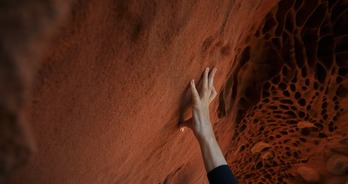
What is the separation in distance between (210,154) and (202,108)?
166mm

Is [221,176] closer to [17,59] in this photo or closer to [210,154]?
[210,154]

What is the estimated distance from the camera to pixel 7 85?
0.47 meters

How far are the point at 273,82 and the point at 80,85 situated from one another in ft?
3.90

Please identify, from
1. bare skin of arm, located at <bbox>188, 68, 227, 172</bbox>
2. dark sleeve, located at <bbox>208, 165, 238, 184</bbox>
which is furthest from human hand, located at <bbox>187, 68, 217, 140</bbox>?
dark sleeve, located at <bbox>208, 165, 238, 184</bbox>

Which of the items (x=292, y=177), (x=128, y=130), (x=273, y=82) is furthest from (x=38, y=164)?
(x=292, y=177)

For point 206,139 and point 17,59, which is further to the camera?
point 206,139

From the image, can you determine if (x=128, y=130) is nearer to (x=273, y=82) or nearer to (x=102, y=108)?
(x=102, y=108)

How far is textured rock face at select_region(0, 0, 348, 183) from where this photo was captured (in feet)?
2.43

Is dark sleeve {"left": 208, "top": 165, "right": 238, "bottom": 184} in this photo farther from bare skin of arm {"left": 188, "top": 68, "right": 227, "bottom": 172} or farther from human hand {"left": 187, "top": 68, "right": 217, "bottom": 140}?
human hand {"left": 187, "top": 68, "right": 217, "bottom": 140}

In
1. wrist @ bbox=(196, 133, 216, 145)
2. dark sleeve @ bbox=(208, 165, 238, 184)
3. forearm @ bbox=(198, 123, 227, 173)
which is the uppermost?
wrist @ bbox=(196, 133, 216, 145)

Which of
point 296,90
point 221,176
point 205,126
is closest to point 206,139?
point 205,126

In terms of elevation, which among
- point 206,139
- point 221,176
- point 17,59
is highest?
point 17,59

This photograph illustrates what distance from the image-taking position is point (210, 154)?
1170 millimetres

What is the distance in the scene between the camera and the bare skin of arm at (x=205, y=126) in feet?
3.82
